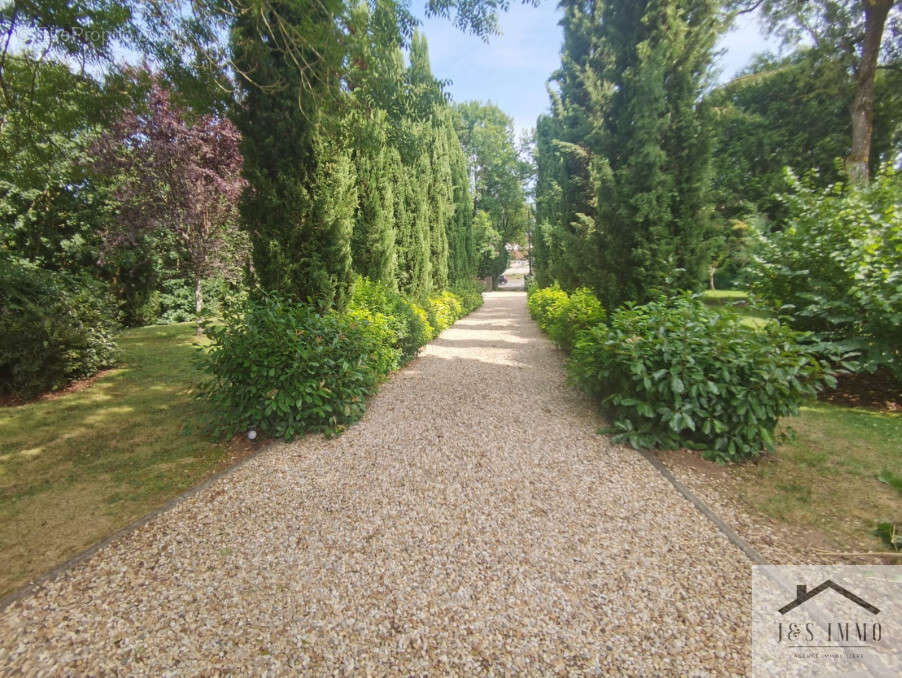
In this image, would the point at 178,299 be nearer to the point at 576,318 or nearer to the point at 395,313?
the point at 395,313

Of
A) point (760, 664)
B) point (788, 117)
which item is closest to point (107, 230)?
point (760, 664)

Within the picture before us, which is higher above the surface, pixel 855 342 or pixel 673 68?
pixel 673 68

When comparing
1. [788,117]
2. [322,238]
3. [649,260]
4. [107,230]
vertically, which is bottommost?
[649,260]

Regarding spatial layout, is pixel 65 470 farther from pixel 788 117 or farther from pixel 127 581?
pixel 788 117

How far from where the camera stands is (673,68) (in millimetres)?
4492

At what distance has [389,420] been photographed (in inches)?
172

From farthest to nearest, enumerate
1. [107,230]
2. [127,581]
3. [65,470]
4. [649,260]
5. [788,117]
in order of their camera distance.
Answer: [788,117] < [107,230] < [649,260] < [65,470] < [127,581]

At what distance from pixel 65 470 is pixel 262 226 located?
3029 mm

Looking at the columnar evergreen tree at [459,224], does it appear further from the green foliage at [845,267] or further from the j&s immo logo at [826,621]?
the j&s immo logo at [826,621]

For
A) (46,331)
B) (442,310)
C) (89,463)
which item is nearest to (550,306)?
(442,310)

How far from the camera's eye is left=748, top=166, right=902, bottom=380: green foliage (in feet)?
13.3

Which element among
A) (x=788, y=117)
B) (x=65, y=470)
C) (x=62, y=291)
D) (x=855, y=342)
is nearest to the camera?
(x=65, y=470)

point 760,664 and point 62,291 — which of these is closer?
point 760,664

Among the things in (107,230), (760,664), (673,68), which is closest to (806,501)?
(760,664)
